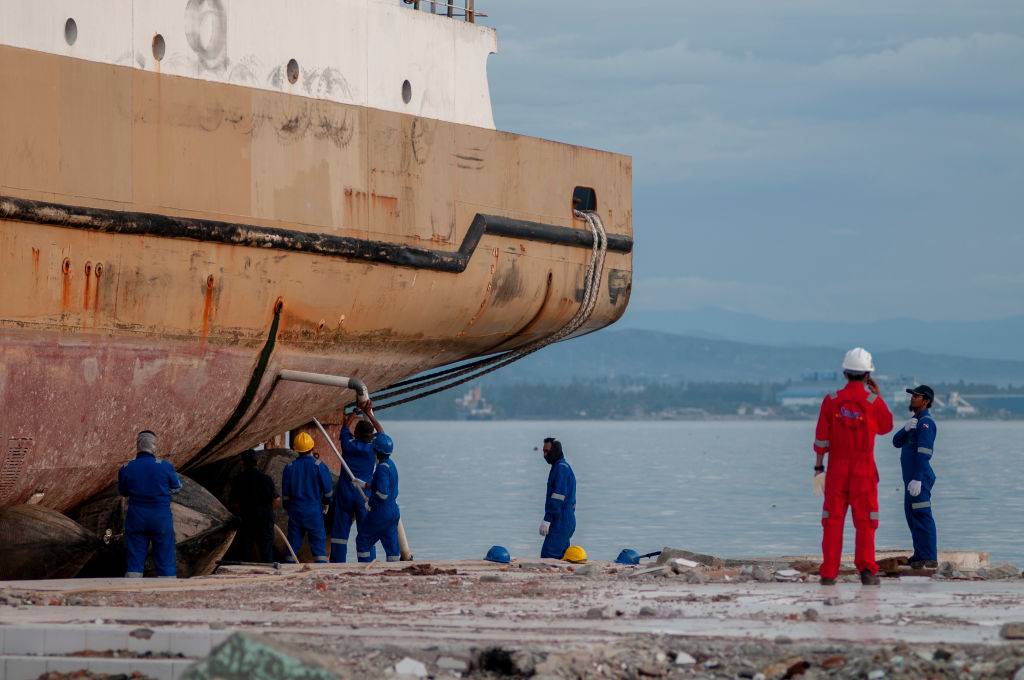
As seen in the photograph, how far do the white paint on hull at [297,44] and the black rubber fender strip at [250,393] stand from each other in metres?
1.70

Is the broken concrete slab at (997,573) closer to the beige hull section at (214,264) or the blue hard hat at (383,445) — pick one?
the blue hard hat at (383,445)

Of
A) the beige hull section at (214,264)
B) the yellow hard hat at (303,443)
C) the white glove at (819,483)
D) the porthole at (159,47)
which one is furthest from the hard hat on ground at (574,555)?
the porthole at (159,47)

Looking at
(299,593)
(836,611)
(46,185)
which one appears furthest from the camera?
(46,185)

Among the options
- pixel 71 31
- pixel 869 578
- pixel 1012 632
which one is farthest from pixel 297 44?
pixel 1012 632

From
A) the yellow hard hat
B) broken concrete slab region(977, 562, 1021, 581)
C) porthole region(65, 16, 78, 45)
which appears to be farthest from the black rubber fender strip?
broken concrete slab region(977, 562, 1021, 581)

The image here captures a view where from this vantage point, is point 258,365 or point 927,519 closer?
point 927,519

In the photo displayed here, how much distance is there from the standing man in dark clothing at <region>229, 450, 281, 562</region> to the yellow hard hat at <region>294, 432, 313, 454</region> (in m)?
0.33

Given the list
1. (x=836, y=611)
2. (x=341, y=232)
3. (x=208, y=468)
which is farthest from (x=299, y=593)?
(x=208, y=468)

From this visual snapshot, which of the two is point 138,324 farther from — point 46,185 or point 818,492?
point 818,492

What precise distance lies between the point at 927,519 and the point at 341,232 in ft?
14.3

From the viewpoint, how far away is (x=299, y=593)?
25.2ft

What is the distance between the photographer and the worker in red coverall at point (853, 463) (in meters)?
7.92

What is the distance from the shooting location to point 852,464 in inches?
313

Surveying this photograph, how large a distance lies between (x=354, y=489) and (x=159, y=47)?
3.57 m
